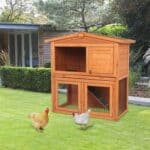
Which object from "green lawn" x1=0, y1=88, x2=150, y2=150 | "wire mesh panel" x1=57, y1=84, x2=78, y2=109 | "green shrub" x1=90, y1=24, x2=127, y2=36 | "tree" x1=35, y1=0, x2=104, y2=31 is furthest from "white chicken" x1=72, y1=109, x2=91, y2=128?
"tree" x1=35, y1=0, x2=104, y2=31

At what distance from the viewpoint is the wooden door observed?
23.1 ft

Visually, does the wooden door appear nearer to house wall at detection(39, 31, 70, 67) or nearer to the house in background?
the house in background

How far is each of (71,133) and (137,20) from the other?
29.0ft

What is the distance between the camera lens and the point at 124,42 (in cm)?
720

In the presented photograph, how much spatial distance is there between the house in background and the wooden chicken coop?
705 centimetres

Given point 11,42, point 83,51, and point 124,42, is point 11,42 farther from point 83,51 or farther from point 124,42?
point 124,42

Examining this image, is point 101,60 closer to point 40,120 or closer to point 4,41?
point 40,120

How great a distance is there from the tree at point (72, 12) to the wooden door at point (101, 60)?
936 cm

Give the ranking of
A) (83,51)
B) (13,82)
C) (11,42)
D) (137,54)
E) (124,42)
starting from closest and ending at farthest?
(124,42)
(83,51)
(13,82)
(137,54)
(11,42)

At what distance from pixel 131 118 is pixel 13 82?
5.43m

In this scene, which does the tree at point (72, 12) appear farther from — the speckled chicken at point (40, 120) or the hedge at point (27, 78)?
the speckled chicken at point (40, 120)

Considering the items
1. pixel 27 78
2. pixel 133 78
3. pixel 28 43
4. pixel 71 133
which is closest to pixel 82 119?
pixel 71 133

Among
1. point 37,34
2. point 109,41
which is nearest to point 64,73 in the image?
point 109,41

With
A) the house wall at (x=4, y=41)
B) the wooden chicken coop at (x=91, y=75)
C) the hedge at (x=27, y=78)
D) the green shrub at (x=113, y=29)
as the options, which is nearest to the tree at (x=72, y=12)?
the green shrub at (x=113, y=29)
